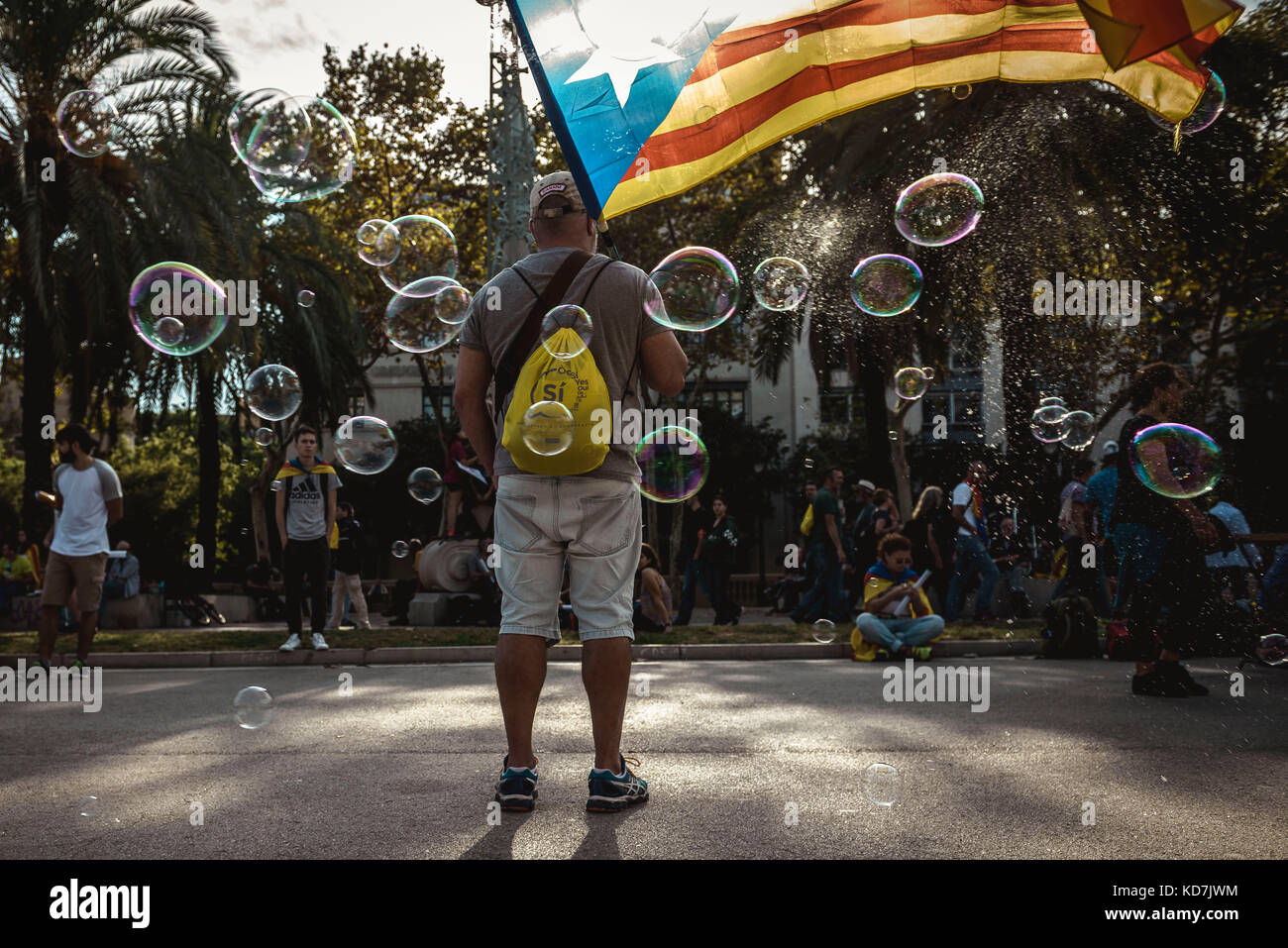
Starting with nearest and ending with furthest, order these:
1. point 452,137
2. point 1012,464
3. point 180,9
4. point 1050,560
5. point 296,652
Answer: point 296,652 < point 1050,560 < point 180,9 < point 1012,464 < point 452,137

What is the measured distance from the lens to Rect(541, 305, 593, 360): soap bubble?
12.2 ft

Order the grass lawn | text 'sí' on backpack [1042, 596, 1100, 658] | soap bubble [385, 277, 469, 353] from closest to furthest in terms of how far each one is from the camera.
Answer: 1. soap bubble [385, 277, 469, 353]
2. text 'sí' on backpack [1042, 596, 1100, 658]
3. the grass lawn

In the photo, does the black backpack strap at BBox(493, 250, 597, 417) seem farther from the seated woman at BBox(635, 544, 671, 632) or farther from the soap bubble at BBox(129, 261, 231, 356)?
the seated woman at BBox(635, 544, 671, 632)

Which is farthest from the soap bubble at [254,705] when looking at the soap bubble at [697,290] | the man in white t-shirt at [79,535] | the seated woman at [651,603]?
the seated woman at [651,603]

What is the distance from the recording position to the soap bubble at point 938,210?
7.67m

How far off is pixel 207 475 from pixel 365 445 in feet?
53.4

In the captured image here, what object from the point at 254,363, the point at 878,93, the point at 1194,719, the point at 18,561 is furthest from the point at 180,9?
the point at 1194,719

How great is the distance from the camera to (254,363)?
762 inches

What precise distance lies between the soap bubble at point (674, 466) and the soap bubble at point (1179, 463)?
247 cm

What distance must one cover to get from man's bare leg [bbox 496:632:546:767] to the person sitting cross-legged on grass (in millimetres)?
5652

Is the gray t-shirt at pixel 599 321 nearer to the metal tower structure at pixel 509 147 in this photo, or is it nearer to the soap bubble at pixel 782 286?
the soap bubble at pixel 782 286

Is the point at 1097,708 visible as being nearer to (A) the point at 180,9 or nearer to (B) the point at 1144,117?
(B) the point at 1144,117

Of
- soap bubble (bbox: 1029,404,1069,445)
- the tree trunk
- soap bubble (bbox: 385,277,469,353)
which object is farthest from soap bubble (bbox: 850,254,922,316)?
the tree trunk

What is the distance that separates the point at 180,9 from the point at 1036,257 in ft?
Answer: 37.0
